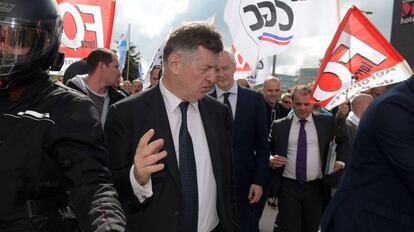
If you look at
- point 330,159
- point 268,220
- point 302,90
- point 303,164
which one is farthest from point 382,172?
point 268,220

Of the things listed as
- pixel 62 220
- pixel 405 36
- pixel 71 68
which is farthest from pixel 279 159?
pixel 405 36

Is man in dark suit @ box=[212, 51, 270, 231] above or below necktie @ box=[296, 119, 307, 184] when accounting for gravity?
above

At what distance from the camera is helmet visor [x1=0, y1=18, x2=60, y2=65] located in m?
1.61

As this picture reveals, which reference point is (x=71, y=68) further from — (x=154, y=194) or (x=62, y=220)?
(x=62, y=220)

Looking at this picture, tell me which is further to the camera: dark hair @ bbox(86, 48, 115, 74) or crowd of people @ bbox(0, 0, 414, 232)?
dark hair @ bbox(86, 48, 115, 74)

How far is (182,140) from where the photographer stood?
99.4 inches

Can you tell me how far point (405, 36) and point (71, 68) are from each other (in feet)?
114

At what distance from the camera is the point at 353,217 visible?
7.70ft

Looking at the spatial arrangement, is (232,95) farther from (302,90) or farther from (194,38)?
(194,38)

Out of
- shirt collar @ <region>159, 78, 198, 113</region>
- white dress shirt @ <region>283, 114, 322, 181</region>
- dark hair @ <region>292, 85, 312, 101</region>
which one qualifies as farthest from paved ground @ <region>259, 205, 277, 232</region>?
shirt collar @ <region>159, 78, 198, 113</region>

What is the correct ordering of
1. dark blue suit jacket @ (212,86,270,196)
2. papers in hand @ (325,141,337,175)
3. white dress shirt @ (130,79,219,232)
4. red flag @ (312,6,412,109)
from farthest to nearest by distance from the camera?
1. red flag @ (312,6,412,109)
2. papers in hand @ (325,141,337,175)
3. dark blue suit jacket @ (212,86,270,196)
4. white dress shirt @ (130,79,219,232)

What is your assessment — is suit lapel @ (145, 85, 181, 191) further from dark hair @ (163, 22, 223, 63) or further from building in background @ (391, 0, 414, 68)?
building in background @ (391, 0, 414, 68)

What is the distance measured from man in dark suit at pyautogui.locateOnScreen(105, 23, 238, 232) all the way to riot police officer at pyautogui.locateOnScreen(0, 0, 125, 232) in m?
0.77

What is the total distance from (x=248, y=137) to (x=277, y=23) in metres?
2.67
